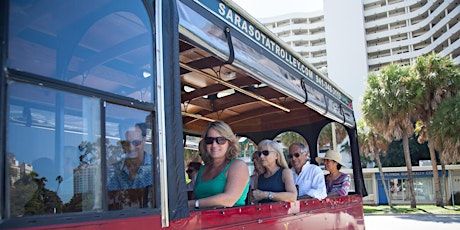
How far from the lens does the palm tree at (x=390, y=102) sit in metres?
24.2

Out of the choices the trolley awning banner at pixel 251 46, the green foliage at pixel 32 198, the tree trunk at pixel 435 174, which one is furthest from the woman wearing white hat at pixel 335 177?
the tree trunk at pixel 435 174

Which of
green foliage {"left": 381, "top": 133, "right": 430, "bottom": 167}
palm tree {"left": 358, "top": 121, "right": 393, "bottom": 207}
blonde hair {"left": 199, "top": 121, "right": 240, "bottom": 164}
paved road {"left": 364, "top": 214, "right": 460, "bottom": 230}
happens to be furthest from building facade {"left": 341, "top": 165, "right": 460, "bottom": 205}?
blonde hair {"left": 199, "top": 121, "right": 240, "bottom": 164}

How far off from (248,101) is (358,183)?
2.65 metres

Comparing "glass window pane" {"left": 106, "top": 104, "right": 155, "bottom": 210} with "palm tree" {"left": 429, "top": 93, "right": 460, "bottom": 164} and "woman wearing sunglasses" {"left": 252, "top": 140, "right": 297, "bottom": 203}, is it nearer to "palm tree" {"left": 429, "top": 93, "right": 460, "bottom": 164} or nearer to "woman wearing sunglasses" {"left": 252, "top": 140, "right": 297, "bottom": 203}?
"woman wearing sunglasses" {"left": 252, "top": 140, "right": 297, "bottom": 203}

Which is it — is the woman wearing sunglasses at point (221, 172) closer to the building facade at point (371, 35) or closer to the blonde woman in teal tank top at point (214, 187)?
the blonde woman in teal tank top at point (214, 187)

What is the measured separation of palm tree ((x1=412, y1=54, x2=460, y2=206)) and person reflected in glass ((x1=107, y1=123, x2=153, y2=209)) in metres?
23.4

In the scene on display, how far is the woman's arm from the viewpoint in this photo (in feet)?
9.86

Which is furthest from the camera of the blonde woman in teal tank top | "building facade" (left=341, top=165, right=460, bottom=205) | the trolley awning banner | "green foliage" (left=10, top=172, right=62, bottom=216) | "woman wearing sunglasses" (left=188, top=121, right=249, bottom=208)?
"building facade" (left=341, top=165, right=460, bottom=205)

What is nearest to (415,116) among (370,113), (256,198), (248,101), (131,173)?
(370,113)

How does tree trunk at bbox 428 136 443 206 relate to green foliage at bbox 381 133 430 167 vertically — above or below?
below

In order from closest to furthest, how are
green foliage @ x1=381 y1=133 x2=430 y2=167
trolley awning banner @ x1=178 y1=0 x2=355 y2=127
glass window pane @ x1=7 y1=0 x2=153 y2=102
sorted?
1. glass window pane @ x1=7 y1=0 x2=153 y2=102
2. trolley awning banner @ x1=178 y1=0 x2=355 y2=127
3. green foliage @ x1=381 y1=133 x2=430 y2=167

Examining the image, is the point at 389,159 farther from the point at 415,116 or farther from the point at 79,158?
the point at 79,158

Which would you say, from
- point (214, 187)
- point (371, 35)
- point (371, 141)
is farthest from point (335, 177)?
point (371, 35)

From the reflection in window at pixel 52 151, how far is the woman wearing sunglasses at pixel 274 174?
2378 millimetres
